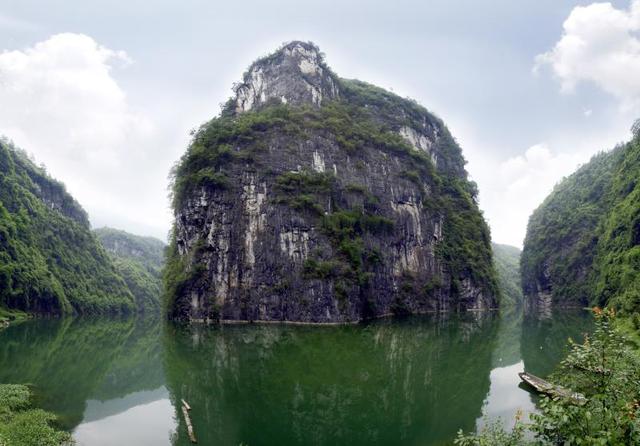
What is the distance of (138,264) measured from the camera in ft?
512

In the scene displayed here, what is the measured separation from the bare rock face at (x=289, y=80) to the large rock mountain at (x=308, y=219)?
225mm

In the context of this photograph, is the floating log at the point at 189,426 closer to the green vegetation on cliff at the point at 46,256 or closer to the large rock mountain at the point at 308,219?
the large rock mountain at the point at 308,219

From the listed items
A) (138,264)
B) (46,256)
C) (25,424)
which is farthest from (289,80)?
(138,264)

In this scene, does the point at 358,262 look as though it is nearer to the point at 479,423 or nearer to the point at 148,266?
the point at 479,423

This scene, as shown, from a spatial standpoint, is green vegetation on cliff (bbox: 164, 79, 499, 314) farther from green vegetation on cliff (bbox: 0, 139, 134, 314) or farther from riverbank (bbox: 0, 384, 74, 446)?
riverbank (bbox: 0, 384, 74, 446)

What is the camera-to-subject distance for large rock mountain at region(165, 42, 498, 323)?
180 ft

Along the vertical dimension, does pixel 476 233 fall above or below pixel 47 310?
above

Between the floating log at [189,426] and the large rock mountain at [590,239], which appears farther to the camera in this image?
the large rock mountain at [590,239]

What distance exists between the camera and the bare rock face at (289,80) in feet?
251

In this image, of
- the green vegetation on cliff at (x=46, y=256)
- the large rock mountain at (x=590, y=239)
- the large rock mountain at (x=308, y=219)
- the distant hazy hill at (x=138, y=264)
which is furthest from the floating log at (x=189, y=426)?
the distant hazy hill at (x=138, y=264)

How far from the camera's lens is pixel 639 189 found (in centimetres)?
5947

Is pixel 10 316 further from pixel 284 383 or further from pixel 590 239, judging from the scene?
pixel 590 239

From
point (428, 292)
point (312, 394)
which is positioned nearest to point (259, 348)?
point (312, 394)

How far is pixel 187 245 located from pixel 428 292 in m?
33.8
